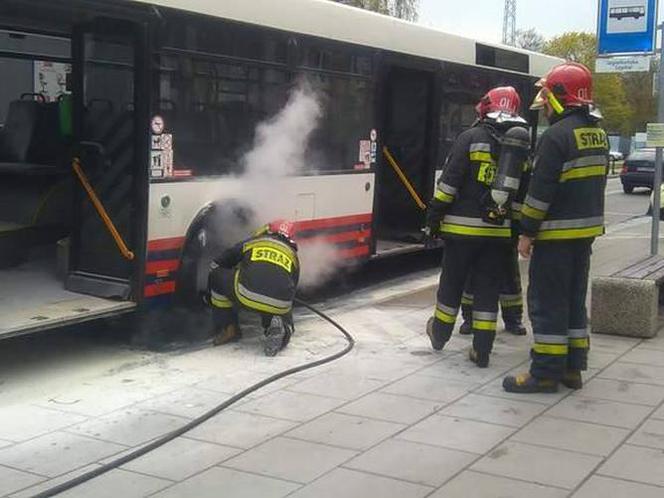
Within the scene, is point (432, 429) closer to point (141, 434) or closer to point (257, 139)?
point (141, 434)

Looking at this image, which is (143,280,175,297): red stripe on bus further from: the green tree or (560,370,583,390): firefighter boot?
the green tree

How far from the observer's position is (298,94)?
8266mm

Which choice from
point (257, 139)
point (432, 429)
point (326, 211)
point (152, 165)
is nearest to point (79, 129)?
point (152, 165)

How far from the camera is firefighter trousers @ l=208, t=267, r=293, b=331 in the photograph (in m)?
6.95

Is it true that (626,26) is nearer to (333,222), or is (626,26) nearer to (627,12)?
(627,12)

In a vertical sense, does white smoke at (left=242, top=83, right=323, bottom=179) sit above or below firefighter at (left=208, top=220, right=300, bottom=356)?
above

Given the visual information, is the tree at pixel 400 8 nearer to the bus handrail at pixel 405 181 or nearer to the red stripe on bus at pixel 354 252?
the bus handrail at pixel 405 181

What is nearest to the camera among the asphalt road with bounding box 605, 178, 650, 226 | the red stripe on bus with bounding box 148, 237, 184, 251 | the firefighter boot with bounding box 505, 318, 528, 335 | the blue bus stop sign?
the red stripe on bus with bounding box 148, 237, 184, 251

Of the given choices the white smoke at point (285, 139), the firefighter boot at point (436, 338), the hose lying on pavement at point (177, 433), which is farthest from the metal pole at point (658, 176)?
the hose lying on pavement at point (177, 433)

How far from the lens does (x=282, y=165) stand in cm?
802

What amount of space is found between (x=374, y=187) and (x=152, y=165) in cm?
358

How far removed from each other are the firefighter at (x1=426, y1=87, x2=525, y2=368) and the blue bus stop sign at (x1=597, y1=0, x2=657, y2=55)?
3.28 m

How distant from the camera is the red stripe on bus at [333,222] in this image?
27.7 feet

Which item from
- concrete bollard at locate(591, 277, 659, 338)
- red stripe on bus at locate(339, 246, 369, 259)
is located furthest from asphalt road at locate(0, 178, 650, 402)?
concrete bollard at locate(591, 277, 659, 338)
